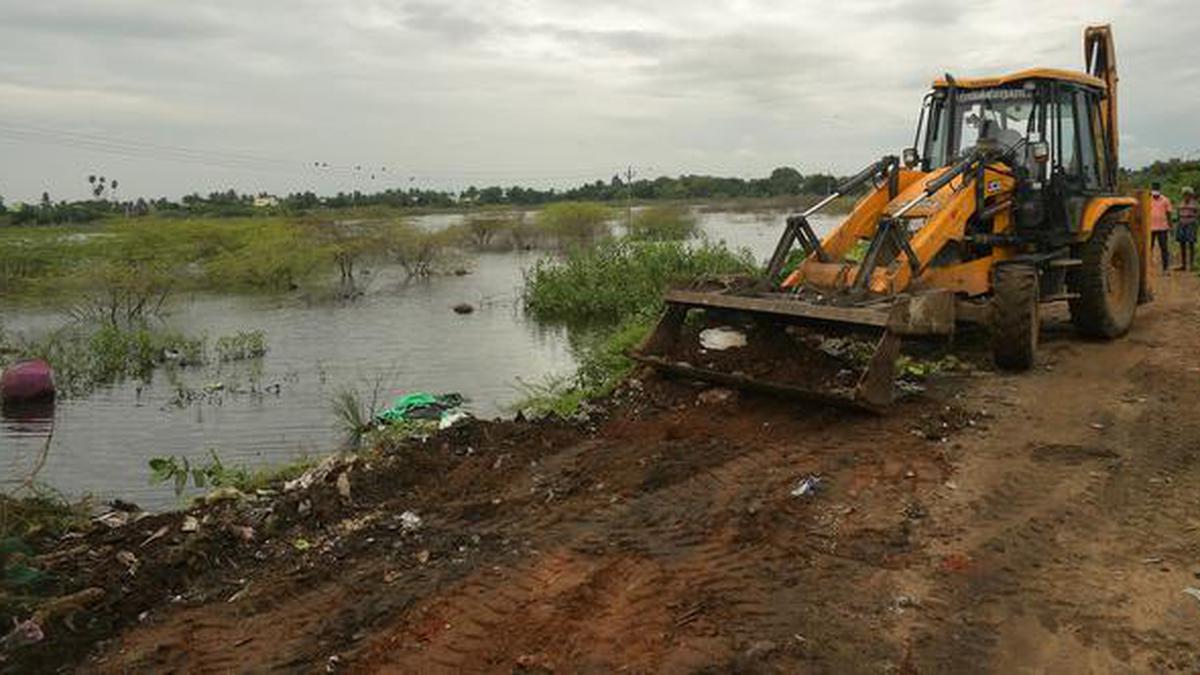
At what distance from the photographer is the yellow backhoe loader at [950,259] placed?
7141mm

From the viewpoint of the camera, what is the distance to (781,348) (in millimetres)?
7660

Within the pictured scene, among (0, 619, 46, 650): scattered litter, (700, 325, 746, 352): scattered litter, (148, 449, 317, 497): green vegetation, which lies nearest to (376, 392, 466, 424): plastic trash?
(148, 449, 317, 497): green vegetation

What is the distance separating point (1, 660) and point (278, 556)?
135 centimetres

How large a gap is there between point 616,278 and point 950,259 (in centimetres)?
1327

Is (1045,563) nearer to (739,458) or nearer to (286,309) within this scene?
(739,458)

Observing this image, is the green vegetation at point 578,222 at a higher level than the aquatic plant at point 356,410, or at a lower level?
higher

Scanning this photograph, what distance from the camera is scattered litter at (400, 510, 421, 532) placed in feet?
17.4

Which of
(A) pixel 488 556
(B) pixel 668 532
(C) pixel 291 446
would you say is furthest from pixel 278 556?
(C) pixel 291 446

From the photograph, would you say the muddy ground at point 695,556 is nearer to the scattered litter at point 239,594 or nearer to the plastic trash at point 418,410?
the scattered litter at point 239,594

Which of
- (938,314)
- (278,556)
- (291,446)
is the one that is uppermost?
(938,314)

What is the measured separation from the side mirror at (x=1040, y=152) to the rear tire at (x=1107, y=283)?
1.11m

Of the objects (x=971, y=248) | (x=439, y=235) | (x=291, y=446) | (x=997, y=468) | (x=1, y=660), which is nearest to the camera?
(x=1, y=660)

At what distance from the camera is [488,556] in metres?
4.82

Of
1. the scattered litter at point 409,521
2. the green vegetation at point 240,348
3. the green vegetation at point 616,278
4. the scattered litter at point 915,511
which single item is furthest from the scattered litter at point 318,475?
the green vegetation at point 616,278
